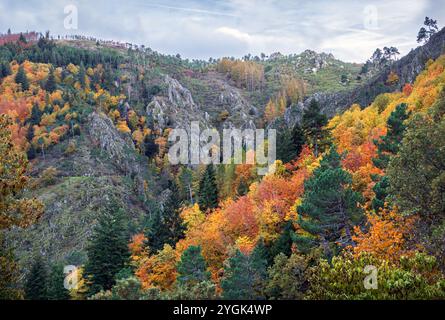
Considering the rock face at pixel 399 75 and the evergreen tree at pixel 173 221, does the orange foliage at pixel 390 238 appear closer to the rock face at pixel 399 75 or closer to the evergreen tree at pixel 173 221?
the evergreen tree at pixel 173 221

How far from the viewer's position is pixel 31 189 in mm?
102375

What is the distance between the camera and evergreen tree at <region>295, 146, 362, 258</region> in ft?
97.1

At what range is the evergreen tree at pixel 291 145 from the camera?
59.1 meters

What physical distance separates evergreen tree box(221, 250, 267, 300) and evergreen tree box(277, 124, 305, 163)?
33.5 m

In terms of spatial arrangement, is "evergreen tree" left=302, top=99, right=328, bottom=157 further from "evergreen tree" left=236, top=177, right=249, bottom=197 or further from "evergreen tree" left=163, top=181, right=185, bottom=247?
"evergreen tree" left=163, top=181, right=185, bottom=247

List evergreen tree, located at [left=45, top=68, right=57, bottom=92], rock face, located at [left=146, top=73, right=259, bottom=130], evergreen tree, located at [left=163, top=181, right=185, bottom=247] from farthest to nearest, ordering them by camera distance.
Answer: rock face, located at [left=146, top=73, right=259, bottom=130]
evergreen tree, located at [left=45, top=68, right=57, bottom=92]
evergreen tree, located at [left=163, top=181, right=185, bottom=247]

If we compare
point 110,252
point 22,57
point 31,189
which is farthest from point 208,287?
point 22,57

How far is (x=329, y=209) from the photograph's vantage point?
3066 centimetres

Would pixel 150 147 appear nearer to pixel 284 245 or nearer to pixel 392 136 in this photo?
pixel 392 136

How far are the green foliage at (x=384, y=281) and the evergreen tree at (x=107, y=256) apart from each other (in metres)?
28.2

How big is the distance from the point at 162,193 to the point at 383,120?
7370 cm

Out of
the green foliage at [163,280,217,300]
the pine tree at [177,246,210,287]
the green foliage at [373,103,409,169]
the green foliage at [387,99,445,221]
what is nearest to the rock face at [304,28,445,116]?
the green foliage at [373,103,409,169]

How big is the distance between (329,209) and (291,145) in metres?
29.2
